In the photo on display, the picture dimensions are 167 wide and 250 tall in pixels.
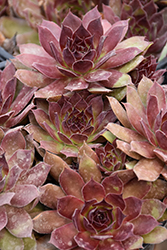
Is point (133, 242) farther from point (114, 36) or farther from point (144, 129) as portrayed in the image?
point (114, 36)

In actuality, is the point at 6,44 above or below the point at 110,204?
above

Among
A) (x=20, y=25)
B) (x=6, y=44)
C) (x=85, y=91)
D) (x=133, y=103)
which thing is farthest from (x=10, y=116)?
(x=20, y=25)

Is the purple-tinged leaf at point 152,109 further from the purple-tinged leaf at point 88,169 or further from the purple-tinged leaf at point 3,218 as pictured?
the purple-tinged leaf at point 3,218

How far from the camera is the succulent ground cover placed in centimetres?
59

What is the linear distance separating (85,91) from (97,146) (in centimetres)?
15

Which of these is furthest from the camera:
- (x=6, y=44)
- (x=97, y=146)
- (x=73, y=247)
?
(x=6, y=44)

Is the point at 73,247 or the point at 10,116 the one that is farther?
the point at 10,116

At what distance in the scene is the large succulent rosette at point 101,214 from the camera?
0.57 metres

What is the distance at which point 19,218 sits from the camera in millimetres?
604

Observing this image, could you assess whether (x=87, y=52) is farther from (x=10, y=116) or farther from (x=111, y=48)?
(x=10, y=116)

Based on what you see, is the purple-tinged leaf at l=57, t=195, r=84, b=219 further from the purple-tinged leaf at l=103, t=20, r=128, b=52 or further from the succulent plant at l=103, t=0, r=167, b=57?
the succulent plant at l=103, t=0, r=167, b=57

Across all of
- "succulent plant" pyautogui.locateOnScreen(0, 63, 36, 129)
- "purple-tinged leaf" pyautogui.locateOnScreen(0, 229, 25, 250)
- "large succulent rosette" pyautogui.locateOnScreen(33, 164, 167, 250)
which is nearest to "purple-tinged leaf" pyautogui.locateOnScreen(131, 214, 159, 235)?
"large succulent rosette" pyautogui.locateOnScreen(33, 164, 167, 250)

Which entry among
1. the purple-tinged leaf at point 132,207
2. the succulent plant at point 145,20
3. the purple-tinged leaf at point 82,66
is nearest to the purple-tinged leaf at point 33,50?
the purple-tinged leaf at point 82,66

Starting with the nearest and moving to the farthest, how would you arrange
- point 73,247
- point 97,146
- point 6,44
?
1. point 73,247
2. point 97,146
3. point 6,44
